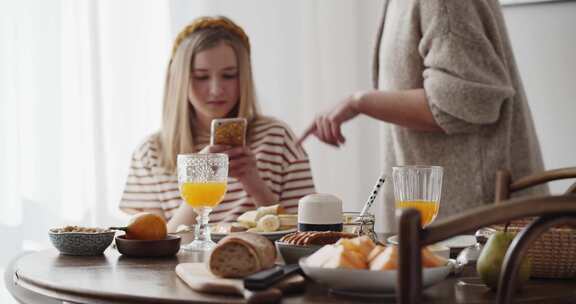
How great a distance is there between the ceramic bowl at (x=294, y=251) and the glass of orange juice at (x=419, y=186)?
0.27m

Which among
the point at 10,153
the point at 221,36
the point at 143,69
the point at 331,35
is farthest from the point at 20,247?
the point at 331,35

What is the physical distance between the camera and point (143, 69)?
2.97 meters

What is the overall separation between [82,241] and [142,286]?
0.40 meters

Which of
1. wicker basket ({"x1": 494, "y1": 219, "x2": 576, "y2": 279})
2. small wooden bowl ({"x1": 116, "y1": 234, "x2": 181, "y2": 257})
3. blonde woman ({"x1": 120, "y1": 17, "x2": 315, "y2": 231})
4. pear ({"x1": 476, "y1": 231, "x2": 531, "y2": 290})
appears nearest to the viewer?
pear ({"x1": 476, "y1": 231, "x2": 531, "y2": 290})

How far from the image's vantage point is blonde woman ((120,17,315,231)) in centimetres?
243

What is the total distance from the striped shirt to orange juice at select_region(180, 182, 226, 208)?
2.70 ft

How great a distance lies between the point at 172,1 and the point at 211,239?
1.70 m

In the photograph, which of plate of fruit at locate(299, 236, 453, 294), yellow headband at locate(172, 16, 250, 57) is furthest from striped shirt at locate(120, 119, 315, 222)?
plate of fruit at locate(299, 236, 453, 294)

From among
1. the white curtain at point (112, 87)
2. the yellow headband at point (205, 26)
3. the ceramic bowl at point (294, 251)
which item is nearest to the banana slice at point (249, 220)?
the ceramic bowl at point (294, 251)

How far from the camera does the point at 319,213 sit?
1445mm

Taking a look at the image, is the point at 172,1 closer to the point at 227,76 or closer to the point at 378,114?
the point at 227,76

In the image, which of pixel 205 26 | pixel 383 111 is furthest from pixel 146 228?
pixel 205 26

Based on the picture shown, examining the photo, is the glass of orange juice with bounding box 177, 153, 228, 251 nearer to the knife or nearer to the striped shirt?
the knife

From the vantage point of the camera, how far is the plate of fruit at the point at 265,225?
158 cm
